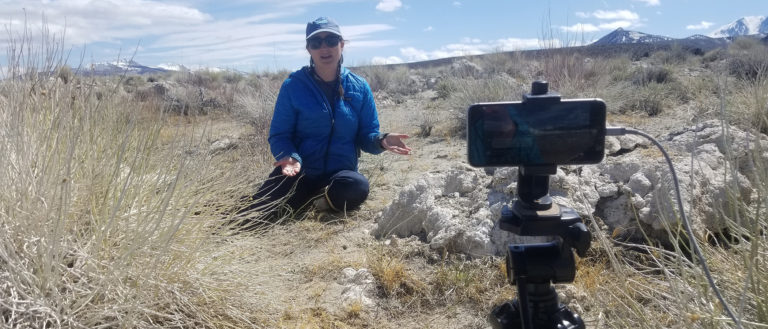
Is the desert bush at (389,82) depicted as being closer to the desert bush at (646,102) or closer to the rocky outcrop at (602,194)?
the desert bush at (646,102)

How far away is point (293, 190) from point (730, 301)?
256cm

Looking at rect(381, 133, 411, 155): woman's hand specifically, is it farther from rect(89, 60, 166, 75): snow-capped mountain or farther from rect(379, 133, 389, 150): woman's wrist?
rect(89, 60, 166, 75): snow-capped mountain

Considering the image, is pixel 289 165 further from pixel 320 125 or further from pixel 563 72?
pixel 563 72

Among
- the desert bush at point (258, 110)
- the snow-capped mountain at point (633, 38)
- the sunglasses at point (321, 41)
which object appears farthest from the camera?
the snow-capped mountain at point (633, 38)

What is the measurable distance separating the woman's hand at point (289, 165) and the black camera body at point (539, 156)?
2.04 meters

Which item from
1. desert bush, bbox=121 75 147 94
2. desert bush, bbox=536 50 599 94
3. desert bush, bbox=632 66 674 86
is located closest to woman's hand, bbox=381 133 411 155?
desert bush, bbox=121 75 147 94

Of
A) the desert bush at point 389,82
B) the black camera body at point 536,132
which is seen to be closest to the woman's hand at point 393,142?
the black camera body at point 536,132

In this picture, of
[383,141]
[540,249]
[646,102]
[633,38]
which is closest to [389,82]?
[633,38]

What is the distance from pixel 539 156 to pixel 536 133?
1.9 inches

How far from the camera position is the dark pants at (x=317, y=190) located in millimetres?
3457

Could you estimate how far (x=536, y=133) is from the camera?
1.00 m

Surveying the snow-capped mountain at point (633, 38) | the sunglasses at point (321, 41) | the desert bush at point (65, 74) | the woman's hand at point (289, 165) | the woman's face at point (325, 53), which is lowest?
the woman's hand at point (289, 165)

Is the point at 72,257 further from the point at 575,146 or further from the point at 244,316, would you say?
the point at 575,146

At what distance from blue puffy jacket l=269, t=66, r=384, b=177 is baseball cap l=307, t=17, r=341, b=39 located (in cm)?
30
